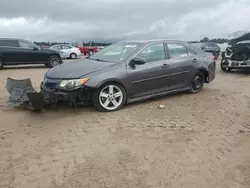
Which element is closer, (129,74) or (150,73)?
(129,74)

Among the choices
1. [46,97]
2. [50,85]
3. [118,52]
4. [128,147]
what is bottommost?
[128,147]

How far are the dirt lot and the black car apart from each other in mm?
9100

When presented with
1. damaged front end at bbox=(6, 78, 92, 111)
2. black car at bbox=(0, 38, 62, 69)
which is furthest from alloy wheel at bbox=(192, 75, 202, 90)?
black car at bbox=(0, 38, 62, 69)

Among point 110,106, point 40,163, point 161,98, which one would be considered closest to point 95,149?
point 40,163

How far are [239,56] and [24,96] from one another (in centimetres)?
913

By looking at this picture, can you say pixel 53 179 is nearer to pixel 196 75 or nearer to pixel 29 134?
pixel 29 134

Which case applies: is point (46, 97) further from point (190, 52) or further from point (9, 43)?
point (9, 43)

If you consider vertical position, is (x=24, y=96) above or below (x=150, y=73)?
below

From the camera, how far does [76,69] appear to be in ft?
19.1

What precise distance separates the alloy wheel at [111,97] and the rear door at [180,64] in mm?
1558

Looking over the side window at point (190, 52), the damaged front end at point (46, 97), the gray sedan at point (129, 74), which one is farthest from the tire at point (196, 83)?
the damaged front end at point (46, 97)

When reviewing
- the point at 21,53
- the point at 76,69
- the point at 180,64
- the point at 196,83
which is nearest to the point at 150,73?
the point at 180,64

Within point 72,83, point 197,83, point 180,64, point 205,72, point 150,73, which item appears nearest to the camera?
point 72,83

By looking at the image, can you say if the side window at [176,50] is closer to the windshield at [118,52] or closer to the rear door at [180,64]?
the rear door at [180,64]
